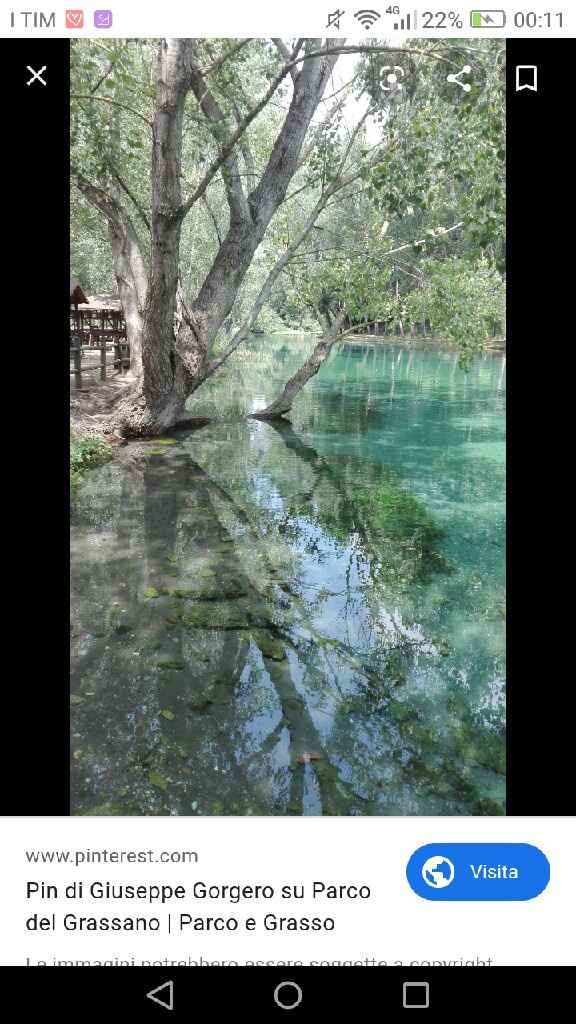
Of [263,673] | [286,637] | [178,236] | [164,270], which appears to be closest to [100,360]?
[164,270]

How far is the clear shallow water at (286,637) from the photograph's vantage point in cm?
465

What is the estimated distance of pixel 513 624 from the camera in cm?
222

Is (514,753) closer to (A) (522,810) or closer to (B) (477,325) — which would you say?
(A) (522,810)

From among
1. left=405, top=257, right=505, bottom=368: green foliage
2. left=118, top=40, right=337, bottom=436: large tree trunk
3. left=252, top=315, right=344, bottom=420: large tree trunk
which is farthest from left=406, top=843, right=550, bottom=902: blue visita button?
left=252, top=315, right=344, bottom=420: large tree trunk

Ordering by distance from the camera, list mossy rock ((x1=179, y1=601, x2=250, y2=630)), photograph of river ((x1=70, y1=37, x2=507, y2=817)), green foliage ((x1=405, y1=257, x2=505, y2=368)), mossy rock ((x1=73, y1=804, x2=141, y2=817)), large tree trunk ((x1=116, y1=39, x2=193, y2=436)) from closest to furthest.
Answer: mossy rock ((x1=73, y1=804, x2=141, y2=817))
photograph of river ((x1=70, y1=37, x2=507, y2=817))
mossy rock ((x1=179, y1=601, x2=250, y2=630))
large tree trunk ((x1=116, y1=39, x2=193, y2=436))
green foliage ((x1=405, y1=257, x2=505, y2=368))

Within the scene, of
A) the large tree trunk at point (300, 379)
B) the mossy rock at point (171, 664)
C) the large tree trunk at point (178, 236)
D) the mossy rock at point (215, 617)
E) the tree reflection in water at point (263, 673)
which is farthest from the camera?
the large tree trunk at point (300, 379)

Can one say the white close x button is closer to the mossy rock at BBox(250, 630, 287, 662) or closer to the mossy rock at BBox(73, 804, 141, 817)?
the mossy rock at BBox(73, 804, 141, 817)

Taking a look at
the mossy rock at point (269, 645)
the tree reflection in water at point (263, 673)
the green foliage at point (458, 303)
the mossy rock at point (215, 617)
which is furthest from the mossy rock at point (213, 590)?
the green foliage at point (458, 303)

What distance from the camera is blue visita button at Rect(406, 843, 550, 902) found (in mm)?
2096
